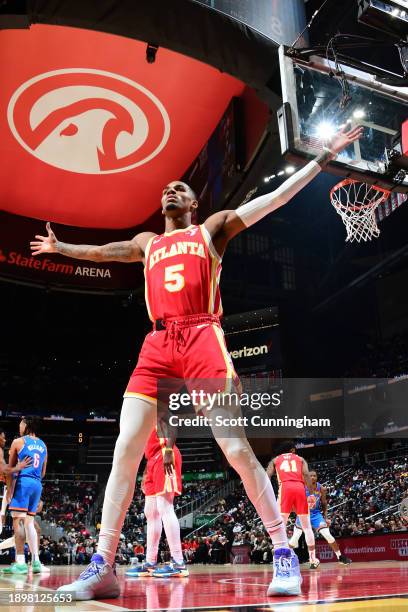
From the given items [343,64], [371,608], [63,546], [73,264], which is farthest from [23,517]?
[63,546]

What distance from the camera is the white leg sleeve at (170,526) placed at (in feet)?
19.9

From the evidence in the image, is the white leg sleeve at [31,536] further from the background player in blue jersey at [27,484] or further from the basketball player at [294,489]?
the basketball player at [294,489]

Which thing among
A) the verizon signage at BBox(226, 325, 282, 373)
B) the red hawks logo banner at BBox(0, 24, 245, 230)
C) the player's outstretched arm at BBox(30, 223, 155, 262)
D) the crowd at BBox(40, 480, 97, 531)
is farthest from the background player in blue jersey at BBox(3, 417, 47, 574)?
the crowd at BBox(40, 480, 97, 531)

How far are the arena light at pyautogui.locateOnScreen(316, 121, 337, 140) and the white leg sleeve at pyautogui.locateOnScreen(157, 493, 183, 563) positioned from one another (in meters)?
4.03

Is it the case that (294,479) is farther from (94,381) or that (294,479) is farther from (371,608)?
(94,381)

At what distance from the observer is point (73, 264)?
8180 mm

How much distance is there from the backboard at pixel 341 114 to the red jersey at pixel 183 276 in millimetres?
2364

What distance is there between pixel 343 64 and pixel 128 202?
130 inches

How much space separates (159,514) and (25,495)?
1.73m

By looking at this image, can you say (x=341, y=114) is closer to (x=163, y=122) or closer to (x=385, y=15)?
(x=385, y=15)

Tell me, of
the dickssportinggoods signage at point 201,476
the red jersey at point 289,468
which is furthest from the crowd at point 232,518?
the red jersey at point 289,468

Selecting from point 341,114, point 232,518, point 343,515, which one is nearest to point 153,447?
point 341,114

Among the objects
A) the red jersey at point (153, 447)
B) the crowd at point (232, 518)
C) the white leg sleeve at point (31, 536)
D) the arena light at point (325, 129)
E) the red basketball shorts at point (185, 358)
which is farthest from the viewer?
the crowd at point (232, 518)

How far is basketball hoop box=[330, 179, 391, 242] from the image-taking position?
6.77 m
